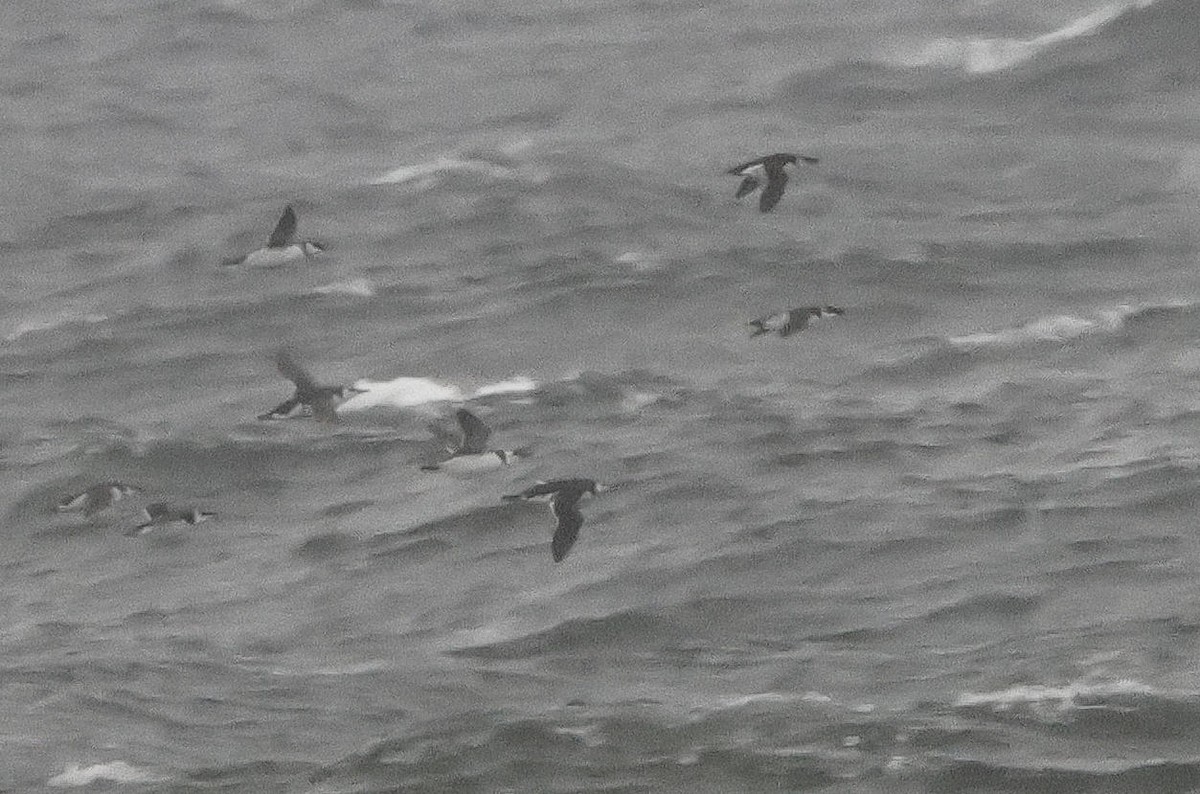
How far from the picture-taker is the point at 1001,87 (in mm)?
38375

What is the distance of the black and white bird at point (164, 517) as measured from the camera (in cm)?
2569

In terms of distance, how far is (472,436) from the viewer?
84.4 ft

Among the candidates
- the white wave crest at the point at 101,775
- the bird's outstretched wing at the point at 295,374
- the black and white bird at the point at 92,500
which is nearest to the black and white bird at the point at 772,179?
the bird's outstretched wing at the point at 295,374

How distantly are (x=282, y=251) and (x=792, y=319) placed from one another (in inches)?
250

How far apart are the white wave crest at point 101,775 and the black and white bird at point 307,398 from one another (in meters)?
6.72

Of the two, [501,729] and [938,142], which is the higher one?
[501,729]

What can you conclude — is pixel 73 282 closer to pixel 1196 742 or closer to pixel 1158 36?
pixel 1158 36

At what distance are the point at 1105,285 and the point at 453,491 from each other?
25.6ft

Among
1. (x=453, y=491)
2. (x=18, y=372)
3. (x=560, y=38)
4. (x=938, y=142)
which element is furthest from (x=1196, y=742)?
(x=560, y=38)

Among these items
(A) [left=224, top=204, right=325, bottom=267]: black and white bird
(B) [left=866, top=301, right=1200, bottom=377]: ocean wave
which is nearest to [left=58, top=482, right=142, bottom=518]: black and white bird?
(A) [left=224, top=204, right=325, bottom=267]: black and white bird

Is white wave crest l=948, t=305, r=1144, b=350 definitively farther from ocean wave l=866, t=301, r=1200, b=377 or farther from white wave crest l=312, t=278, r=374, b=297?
white wave crest l=312, t=278, r=374, b=297

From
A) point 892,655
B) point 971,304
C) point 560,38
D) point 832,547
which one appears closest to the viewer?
point 892,655

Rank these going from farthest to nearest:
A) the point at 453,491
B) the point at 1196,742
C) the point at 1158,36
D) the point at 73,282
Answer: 1. the point at 1158,36
2. the point at 73,282
3. the point at 453,491
4. the point at 1196,742

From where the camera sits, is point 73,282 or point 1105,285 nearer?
point 1105,285
